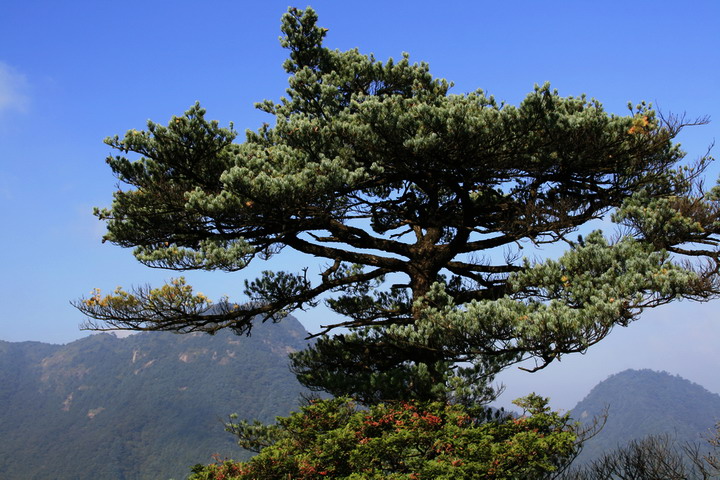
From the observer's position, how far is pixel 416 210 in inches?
487

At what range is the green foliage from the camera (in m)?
7.91

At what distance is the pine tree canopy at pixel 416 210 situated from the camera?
873 cm

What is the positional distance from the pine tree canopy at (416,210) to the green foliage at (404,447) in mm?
1092

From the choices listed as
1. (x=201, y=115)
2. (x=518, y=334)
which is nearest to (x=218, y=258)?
(x=201, y=115)

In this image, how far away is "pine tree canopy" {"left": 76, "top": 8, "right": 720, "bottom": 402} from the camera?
28.7ft

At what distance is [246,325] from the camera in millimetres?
12328

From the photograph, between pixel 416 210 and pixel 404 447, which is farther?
pixel 416 210

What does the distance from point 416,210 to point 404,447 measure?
5360 millimetres

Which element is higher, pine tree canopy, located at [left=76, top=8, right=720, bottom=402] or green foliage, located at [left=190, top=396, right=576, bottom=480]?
pine tree canopy, located at [left=76, top=8, right=720, bottom=402]

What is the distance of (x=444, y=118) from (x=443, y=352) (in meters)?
3.54

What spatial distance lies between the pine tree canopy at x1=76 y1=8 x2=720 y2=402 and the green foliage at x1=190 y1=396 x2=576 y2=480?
3.58 ft

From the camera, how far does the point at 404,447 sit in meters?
8.29

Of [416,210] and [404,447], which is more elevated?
[416,210]

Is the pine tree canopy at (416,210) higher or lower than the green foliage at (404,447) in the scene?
higher
